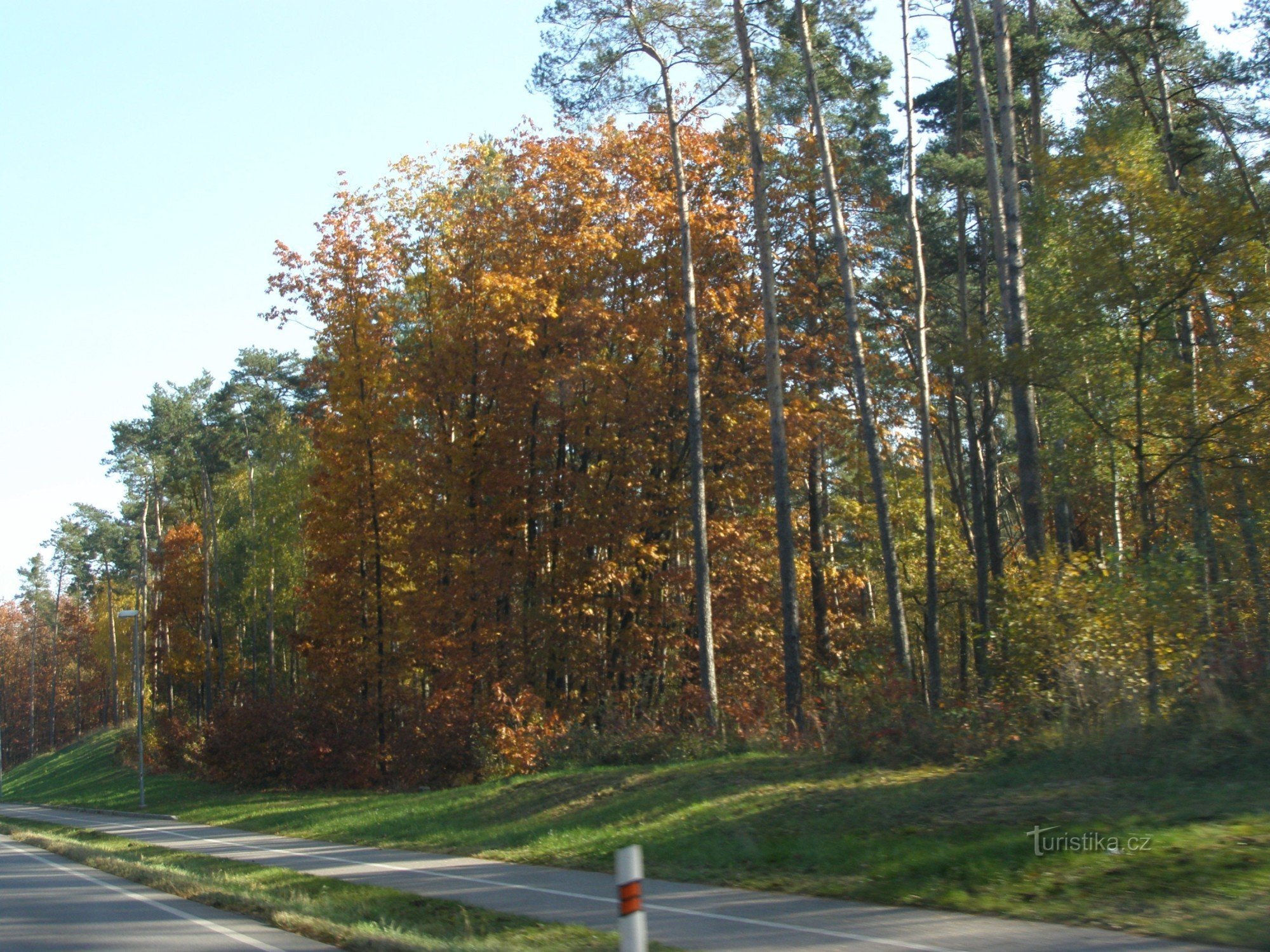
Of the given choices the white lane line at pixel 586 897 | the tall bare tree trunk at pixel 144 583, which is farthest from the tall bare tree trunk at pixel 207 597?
the white lane line at pixel 586 897

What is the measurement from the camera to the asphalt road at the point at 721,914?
732 centimetres

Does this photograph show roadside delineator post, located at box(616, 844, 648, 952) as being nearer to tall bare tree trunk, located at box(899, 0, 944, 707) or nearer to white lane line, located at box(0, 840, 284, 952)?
white lane line, located at box(0, 840, 284, 952)

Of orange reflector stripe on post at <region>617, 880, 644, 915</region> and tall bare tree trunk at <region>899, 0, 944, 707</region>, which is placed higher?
tall bare tree trunk at <region>899, 0, 944, 707</region>

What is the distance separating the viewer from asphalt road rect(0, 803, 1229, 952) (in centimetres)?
732

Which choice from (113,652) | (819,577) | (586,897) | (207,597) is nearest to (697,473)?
(819,577)

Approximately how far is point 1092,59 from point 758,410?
45.9 feet

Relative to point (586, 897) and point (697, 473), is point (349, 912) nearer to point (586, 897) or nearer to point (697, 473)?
point (586, 897)

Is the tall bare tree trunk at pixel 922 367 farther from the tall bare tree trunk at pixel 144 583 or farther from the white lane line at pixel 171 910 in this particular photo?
the tall bare tree trunk at pixel 144 583

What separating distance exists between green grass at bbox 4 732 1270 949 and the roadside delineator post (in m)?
4.09

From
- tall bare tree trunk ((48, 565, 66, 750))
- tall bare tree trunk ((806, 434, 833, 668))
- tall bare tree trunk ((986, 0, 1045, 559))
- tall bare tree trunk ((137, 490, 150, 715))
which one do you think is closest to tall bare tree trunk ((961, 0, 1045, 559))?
tall bare tree trunk ((986, 0, 1045, 559))

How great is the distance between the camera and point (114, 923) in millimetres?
10945

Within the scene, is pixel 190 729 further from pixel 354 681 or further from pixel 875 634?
pixel 875 634

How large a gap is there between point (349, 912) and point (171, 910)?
8.37ft

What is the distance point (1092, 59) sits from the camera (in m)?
28.5
